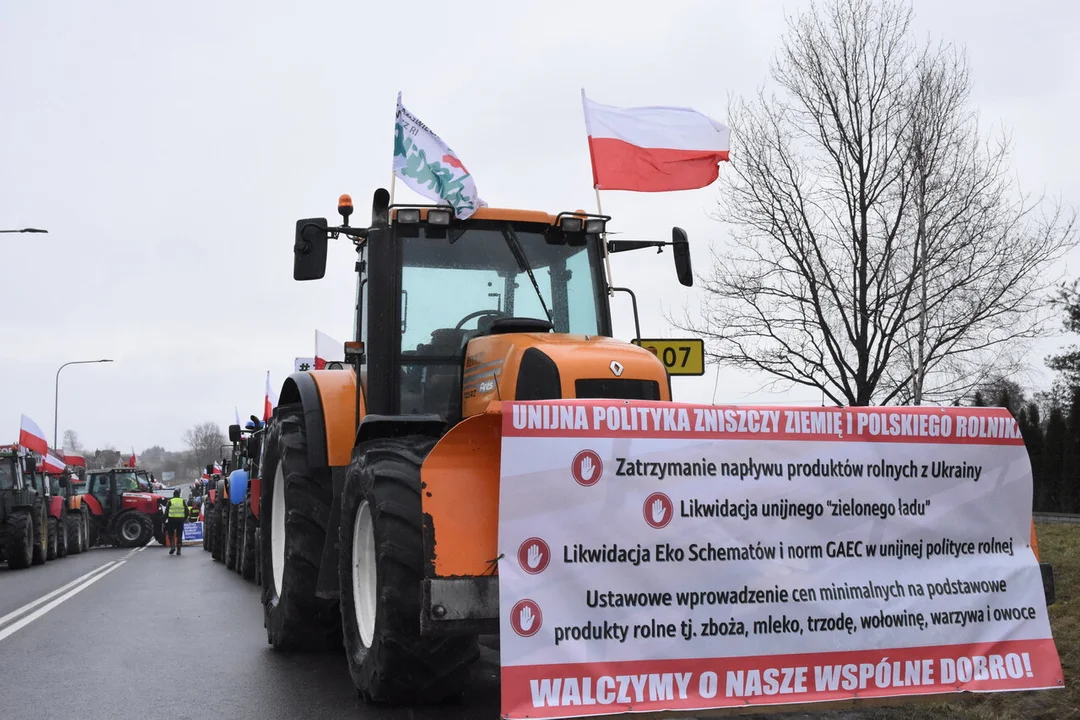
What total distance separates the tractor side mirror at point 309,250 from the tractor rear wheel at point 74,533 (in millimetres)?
26377

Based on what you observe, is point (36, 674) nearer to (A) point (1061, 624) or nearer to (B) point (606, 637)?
(B) point (606, 637)

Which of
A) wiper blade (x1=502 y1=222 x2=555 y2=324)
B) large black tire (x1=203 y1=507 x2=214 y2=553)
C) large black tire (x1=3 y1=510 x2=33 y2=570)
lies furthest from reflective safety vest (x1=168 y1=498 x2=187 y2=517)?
wiper blade (x1=502 y1=222 x2=555 y2=324)

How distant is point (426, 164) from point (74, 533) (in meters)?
27.5

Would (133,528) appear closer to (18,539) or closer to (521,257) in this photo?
(18,539)

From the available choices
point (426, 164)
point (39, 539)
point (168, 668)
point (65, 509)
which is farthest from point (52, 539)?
point (426, 164)

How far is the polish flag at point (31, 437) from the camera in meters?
27.2

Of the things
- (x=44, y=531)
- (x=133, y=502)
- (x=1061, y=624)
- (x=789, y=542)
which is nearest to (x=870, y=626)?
(x=789, y=542)

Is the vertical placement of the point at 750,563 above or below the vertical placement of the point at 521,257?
below

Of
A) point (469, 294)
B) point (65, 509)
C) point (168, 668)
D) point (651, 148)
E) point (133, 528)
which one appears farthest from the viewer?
point (133, 528)

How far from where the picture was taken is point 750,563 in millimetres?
5145

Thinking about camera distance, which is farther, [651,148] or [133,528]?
[133,528]

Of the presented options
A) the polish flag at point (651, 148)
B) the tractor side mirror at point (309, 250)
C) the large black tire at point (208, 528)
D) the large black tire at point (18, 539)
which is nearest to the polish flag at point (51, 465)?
the large black tire at point (208, 528)

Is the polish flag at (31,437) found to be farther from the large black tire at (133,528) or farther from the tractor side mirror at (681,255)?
the tractor side mirror at (681,255)

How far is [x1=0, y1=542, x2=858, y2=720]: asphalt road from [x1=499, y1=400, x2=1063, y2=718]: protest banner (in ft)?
4.51
